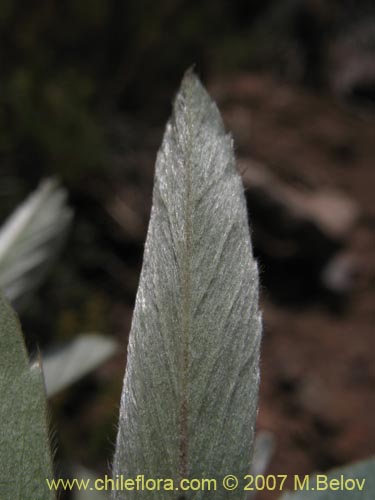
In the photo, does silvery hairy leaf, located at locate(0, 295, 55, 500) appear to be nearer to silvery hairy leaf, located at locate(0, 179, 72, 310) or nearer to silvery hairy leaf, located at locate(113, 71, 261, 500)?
silvery hairy leaf, located at locate(113, 71, 261, 500)

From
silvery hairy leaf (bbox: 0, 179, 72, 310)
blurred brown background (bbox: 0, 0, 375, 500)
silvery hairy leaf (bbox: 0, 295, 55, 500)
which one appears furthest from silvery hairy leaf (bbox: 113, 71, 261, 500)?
blurred brown background (bbox: 0, 0, 375, 500)

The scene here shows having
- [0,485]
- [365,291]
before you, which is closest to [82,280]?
[365,291]

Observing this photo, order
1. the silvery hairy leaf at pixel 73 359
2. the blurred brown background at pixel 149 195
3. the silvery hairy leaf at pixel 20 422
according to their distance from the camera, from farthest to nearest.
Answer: the blurred brown background at pixel 149 195 → the silvery hairy leaf at pixel 73 359 → the silvery hairy leaf at pixel 20 422

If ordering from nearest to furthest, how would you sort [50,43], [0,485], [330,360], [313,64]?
[0,485]
[330,360]
[50,43]
[313,64]

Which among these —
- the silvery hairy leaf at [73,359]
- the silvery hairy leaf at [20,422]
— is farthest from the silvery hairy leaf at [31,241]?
the silvery hairy leaf at [20,422]

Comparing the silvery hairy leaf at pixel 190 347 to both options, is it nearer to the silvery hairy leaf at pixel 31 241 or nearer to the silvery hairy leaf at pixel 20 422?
the silvery hairy leaf at pixel 20 422

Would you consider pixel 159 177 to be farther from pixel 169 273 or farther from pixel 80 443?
pixel 80 443
